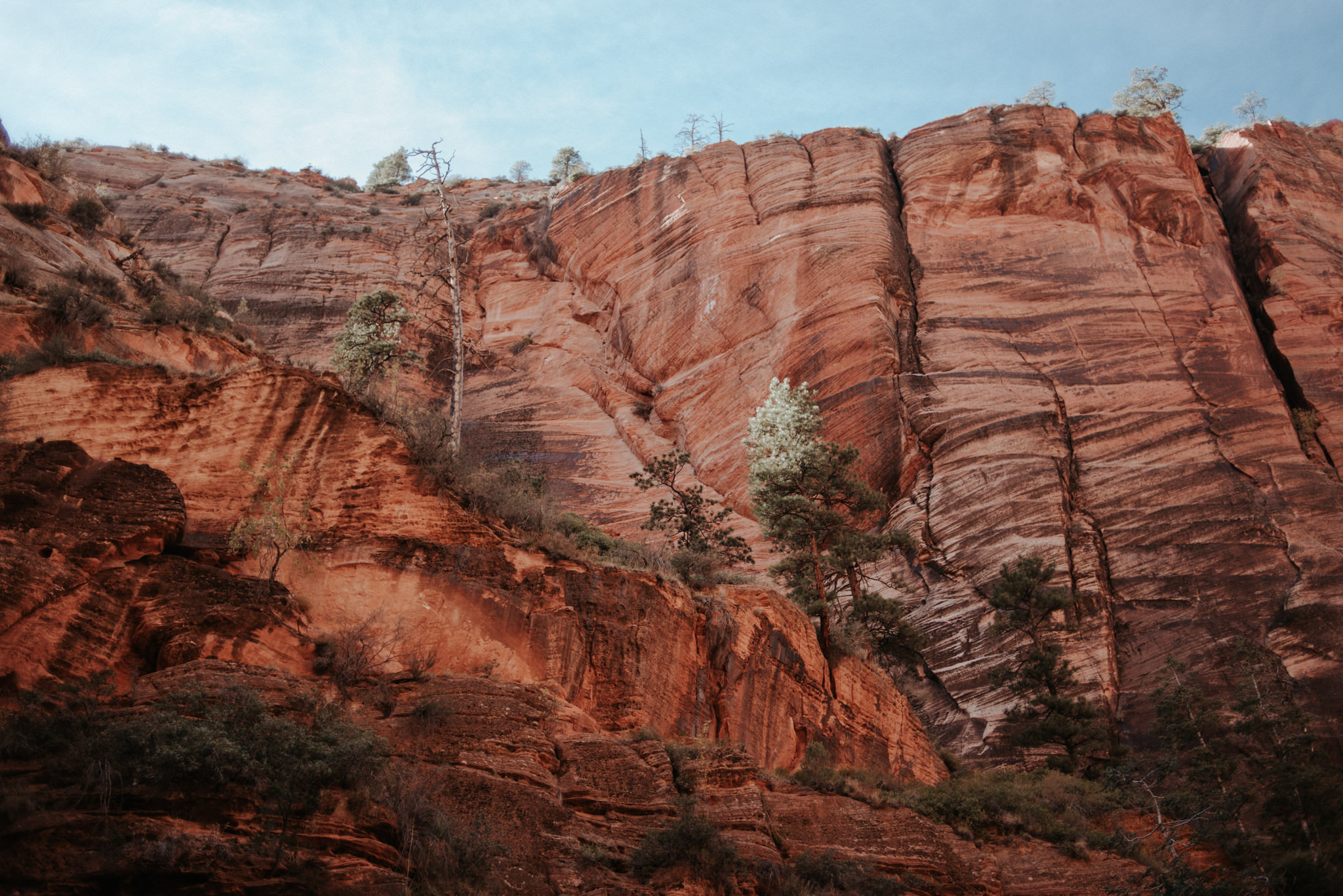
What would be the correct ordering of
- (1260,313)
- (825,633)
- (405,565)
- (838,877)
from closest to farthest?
1. (838,877)
2. (405,565)
3. (825,633)
4. (1260,313)

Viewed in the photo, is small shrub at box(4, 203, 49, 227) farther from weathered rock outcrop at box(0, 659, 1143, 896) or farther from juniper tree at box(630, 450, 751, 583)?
juniper tree at box(630, 450, 751, 583)

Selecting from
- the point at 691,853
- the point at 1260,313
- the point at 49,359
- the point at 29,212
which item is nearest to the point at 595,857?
the point at 691,853

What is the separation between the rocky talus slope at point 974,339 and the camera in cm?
3181

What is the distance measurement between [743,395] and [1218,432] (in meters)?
17.3

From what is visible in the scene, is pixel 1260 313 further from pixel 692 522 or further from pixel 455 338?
pixel 455 338

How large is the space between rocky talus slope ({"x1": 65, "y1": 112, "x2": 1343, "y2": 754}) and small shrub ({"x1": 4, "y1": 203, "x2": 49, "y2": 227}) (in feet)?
64.8

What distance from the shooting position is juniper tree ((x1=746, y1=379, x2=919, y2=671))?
87.2 ft

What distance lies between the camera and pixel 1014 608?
29406 millimetres

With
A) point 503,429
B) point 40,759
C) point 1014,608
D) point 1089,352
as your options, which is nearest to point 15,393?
point 40,759

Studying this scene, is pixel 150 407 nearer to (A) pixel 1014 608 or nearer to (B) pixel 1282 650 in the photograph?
(A) pixel 1014 608

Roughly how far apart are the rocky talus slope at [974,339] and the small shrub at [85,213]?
1830 cm

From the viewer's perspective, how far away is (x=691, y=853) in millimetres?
12086

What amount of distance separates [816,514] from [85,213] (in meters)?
19.9

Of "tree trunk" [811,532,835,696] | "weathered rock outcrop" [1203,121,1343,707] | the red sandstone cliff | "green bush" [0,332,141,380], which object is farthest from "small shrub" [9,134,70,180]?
"weathered rock outcrop" [1203,121,1343,707]
